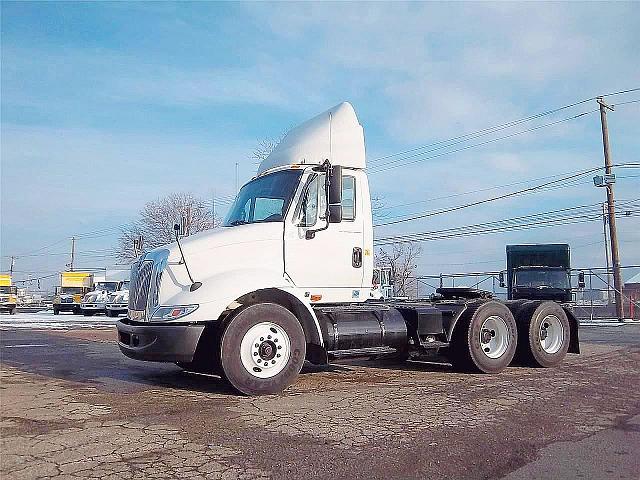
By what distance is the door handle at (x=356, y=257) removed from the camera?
9102mm

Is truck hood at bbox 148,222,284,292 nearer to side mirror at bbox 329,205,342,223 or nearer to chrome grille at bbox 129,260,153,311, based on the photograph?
chrome grille at bbox 129,260,153,311

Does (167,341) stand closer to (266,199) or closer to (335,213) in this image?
(266,199)

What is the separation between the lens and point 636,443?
18.6 feet

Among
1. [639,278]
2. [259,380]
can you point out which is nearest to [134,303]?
[259,380]

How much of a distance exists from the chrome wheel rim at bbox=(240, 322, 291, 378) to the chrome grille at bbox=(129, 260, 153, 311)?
A: 4.71ft

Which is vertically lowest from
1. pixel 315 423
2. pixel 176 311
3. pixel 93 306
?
pixel 315 423

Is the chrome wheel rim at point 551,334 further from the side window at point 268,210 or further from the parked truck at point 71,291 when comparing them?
the parked truck at point 71,291

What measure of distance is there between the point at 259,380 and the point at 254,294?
108 cm

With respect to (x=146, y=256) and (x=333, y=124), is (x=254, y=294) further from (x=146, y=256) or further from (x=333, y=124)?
(x=333, y=124)

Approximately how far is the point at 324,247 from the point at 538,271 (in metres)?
17.2

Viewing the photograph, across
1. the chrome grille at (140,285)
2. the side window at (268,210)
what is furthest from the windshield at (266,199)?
the chrome grille at (140,285)

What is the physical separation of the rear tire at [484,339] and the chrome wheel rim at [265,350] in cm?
320

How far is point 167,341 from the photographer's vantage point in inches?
298

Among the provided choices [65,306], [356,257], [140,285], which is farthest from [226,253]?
[65,306]
